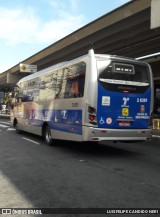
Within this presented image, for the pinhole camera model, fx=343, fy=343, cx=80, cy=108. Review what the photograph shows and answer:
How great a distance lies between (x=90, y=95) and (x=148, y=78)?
91.8 inches

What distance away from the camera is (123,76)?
10.9 metres

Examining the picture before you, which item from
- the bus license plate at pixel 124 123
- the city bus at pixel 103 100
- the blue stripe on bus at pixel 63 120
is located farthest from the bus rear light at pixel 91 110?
the bus license plate at pixel 124 123

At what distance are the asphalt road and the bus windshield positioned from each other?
2.22 metres

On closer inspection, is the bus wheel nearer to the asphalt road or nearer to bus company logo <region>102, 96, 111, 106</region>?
the asphalt road

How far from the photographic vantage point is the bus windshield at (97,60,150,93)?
1056 cm

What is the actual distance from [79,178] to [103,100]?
3.38m

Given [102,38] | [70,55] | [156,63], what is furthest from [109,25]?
[156,63]

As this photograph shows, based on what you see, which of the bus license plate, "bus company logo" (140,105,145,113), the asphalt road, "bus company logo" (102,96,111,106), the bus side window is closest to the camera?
the asphalt road

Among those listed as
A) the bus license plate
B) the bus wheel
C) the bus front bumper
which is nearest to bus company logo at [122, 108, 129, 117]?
the bus license plate

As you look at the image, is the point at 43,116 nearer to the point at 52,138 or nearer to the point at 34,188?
the point at 52,138

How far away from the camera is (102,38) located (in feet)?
75.2

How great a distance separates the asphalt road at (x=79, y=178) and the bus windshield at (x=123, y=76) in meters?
2.22

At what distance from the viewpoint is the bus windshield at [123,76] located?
34.7 feet

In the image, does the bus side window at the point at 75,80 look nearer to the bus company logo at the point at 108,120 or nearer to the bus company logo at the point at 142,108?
the bus company logo at the point at 108,120
